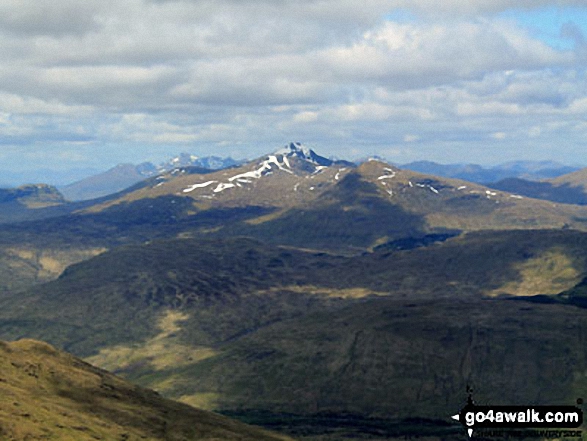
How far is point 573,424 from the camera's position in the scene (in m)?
137

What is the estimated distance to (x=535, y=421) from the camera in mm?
139625

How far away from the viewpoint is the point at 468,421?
13062cm

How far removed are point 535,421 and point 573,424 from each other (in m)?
7.07

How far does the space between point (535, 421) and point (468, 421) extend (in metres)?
18.2

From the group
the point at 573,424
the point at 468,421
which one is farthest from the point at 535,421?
the point at 468,421

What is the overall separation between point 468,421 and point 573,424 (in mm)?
22953

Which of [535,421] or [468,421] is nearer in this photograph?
[468,421]

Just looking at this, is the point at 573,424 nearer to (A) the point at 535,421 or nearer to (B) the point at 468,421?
(A) the point at 535,421
